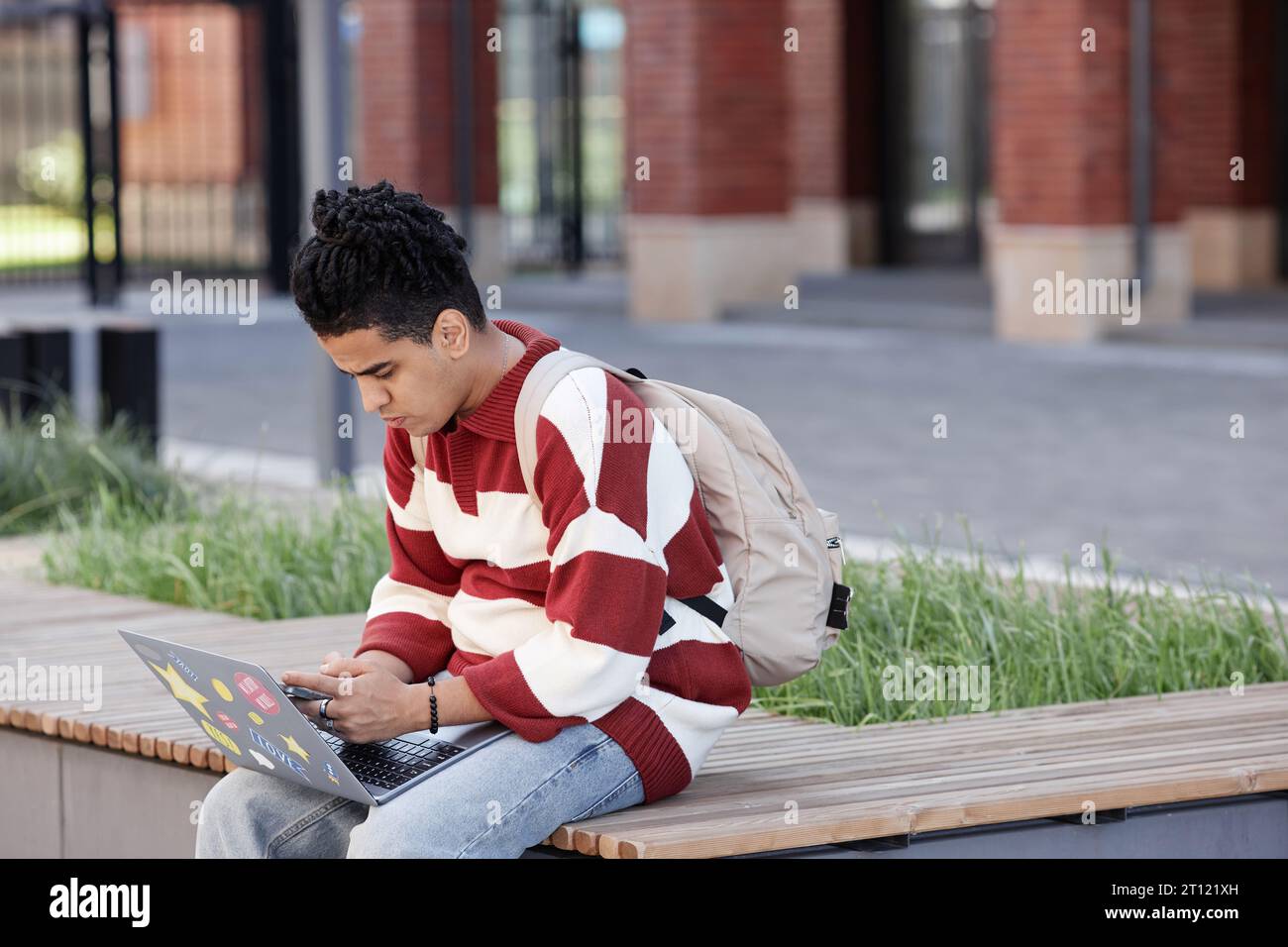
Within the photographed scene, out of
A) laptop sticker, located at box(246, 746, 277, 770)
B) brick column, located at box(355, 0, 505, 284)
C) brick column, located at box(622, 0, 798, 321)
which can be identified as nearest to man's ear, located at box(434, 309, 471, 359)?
laptop sticker, located at box(246, 746, 277, 770)

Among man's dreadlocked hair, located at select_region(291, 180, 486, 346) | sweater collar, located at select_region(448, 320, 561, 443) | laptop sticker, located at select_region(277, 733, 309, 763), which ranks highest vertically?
man's dreadlocked hair, located at select_region(291, 180, 486, 346)

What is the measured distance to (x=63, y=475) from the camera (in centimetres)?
899

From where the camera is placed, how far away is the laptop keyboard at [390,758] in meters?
4.03

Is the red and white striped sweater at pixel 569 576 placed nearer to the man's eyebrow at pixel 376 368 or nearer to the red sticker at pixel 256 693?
the man's eyebrow at pixel 376 368

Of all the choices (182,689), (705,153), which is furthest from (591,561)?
(705,153)

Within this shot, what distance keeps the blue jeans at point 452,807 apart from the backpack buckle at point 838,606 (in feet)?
1.65

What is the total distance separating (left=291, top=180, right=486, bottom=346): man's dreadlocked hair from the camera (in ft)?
12.8

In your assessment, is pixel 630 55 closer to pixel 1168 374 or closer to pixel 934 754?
pixel 1168 374

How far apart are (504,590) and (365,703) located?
396 millimetres

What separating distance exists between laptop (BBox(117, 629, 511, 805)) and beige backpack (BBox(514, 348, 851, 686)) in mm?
499

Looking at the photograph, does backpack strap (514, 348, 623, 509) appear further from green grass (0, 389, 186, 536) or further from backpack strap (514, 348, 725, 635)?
green grass (0, 389, 186, 536)

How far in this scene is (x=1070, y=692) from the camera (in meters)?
5.64

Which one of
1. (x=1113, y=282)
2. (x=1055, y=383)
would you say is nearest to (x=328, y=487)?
(x=1055, y=383)

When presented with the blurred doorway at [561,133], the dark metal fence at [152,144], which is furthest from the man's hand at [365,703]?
the dark metal fence at [152,144]
